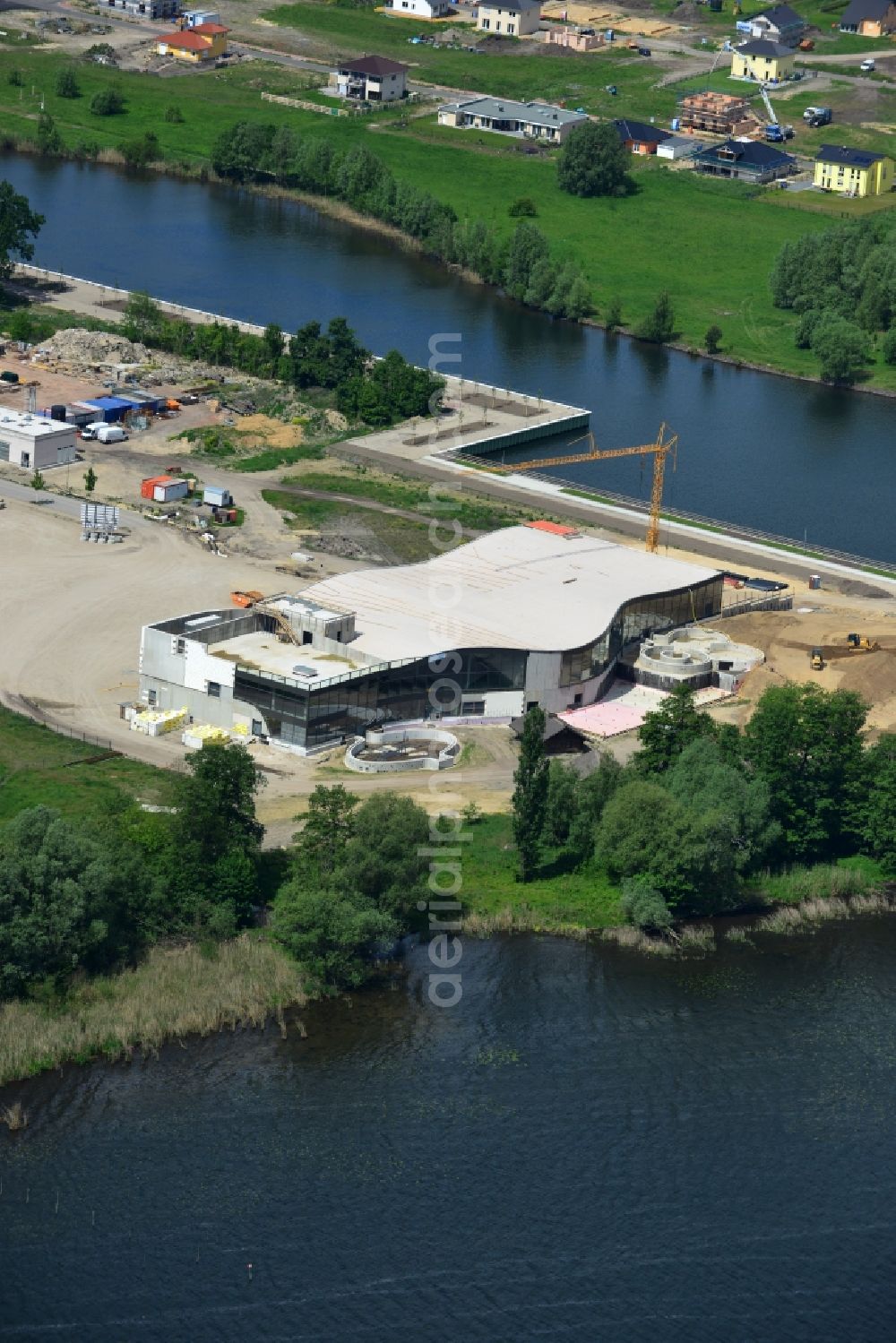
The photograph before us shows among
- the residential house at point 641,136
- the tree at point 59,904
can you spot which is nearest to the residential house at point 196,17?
the residential house at point 641,136

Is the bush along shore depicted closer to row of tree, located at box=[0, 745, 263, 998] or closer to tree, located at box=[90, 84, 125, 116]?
row of tree, located at box=[0, 745, 263, 998]

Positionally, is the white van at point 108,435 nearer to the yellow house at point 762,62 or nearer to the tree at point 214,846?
the tree at point 214,846

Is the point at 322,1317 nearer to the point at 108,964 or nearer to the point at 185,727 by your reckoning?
the point at 108,964

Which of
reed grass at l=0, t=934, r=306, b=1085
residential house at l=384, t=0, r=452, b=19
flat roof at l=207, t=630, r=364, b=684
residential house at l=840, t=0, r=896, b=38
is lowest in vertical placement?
reed grass at l=0, t=934, r=306, b=1085

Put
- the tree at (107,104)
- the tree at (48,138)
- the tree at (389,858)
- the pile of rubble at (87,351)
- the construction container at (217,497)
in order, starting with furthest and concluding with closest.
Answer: the tree at (107,104) → the tree at (48,138) → the pile of rubble at (87,351) → the construction container at (217,497) → the tree at (389,858)

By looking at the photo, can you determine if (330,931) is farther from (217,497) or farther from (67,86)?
(67,86)

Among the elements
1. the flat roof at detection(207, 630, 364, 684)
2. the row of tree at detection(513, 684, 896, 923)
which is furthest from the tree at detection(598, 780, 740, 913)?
the flat roof at detection(207, 630, 364, 684)

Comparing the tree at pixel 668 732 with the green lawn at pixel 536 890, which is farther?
the tree at pixel 668 732
